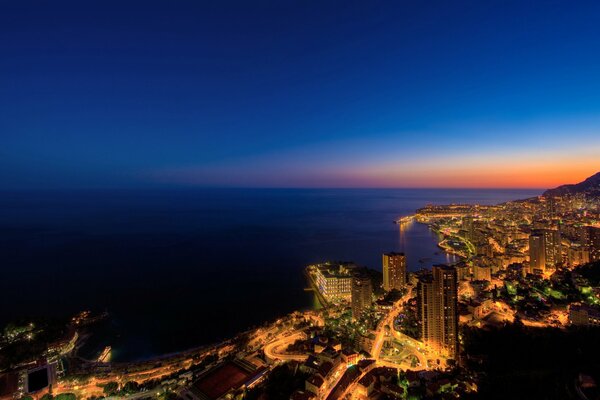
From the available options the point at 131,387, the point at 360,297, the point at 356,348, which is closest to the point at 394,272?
the point at 360,297

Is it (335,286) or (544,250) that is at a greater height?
(544,250)

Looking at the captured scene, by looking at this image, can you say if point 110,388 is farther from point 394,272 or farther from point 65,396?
point 394,272

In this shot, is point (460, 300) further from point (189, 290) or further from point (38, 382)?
point (38, 382)

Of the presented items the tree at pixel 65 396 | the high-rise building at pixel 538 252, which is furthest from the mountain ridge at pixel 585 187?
the tree at pixel 65 396

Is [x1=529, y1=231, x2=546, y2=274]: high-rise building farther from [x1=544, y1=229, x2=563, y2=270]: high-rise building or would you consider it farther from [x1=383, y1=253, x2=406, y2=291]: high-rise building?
[x1=383, y1=253, x2=406, y2=291]: high-rise building

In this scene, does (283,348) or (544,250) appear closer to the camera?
(283,348)

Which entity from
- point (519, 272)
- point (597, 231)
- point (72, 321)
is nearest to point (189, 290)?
point (72, 321)
